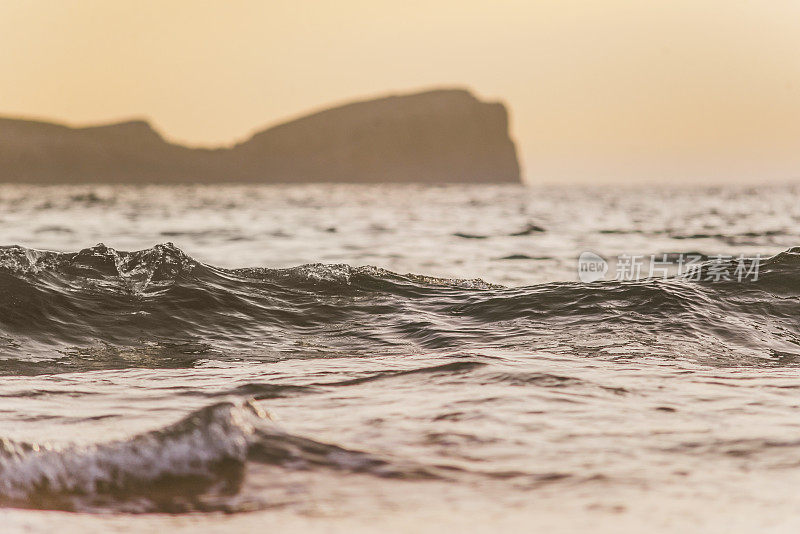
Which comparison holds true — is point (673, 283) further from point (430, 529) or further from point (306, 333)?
point (430, 529)

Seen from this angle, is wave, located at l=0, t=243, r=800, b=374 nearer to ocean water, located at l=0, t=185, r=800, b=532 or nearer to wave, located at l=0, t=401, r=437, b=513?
ocean water, located at l=0, t=185, r=800, b=532

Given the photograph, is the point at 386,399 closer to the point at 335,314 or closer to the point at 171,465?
the point at 171,465

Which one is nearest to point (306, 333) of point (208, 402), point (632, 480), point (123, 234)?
point (208, 402)

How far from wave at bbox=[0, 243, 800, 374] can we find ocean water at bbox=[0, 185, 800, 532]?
0.14 feet

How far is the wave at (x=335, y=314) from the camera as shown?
7.77m

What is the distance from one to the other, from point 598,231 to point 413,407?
22740 mm

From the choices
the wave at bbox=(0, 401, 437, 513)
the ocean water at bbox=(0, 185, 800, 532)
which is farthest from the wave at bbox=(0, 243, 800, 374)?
the wave at bbox=(0, 401, 437, 513)

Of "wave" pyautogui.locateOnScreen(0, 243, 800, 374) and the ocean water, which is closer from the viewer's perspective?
the ocean water

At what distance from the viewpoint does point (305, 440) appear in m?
4.25

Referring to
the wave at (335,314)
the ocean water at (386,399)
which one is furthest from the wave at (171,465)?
the wave at (335,314)

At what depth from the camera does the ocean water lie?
11.4 feet

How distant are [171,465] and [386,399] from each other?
175 cm

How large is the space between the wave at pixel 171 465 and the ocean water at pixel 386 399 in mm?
12

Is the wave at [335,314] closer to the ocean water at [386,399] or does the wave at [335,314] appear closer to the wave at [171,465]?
the ocean water at [386,399]
